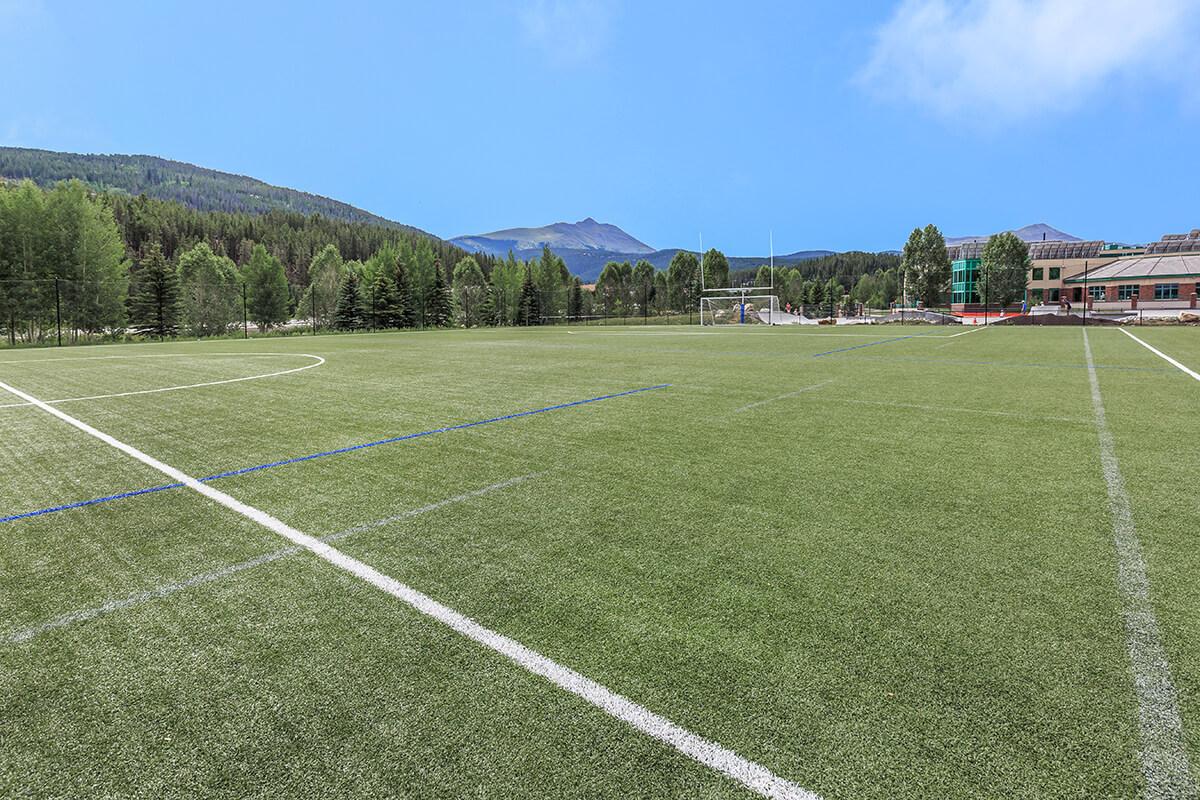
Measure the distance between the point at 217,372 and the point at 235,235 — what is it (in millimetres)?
116003

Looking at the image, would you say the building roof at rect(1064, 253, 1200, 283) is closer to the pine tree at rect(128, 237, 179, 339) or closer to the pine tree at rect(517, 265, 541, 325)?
the pine tree at rect(517, 265, 541, 325)

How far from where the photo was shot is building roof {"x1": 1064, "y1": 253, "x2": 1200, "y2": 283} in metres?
56.7

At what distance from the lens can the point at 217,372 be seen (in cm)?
1184

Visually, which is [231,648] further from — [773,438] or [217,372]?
[217,372]

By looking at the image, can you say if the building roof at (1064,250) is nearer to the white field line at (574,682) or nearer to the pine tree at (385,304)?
the pine tree at (385,304)

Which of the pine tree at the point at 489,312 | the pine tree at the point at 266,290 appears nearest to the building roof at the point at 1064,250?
the pine tree at the point at 489,312

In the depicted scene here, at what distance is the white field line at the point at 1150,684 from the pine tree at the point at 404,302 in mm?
49189

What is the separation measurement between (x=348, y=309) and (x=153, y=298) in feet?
40.0

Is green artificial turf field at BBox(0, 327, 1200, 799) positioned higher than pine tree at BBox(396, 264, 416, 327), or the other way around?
pine tree at BBox(396, 264, 416, 327)

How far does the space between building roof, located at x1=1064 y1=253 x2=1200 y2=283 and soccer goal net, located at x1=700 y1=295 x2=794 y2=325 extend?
122 ft

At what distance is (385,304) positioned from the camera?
47.6 meters

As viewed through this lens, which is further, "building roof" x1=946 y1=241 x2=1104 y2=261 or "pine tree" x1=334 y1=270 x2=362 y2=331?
"building roof" x1=946 y1=241 x2=1104 y2=261

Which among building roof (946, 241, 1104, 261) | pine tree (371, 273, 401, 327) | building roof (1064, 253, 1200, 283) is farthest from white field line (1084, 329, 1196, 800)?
building roof (946, 241, 1104, 261)

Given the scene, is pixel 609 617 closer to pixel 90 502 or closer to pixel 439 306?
pixel 90 502
